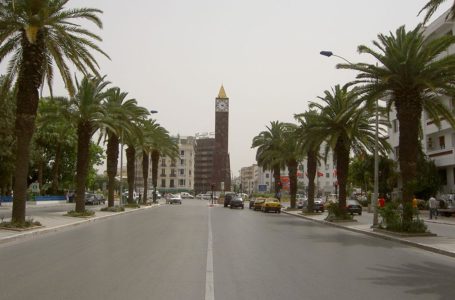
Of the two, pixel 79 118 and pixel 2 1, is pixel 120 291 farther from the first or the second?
pixel 79 118

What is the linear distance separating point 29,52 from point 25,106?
2348 mm

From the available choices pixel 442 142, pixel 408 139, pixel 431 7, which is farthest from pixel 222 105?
pixel 431 7

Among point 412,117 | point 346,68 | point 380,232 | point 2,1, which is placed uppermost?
point 2,1

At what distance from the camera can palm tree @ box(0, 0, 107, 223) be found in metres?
21.5

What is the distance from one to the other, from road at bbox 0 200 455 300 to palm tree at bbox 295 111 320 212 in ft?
56.8

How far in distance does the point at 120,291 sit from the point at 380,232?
17.1 metres

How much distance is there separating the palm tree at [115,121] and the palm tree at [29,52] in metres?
11.5

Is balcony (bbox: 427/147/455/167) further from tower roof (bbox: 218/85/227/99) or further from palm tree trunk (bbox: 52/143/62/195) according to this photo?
tower roof (bbox: 218/85/227/99)

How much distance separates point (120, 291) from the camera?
340 inches

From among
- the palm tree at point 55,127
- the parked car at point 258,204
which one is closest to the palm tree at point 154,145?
the palm tree at point 55,127

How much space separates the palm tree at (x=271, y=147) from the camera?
5567cm

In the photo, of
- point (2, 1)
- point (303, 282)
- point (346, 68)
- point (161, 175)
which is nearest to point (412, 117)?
point (346, 68)

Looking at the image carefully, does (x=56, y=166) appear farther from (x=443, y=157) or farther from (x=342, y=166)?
(x=443, y=157)

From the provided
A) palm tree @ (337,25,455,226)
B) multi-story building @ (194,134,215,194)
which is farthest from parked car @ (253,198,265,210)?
multi-story building @ (194,134,215,194)
